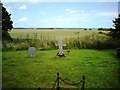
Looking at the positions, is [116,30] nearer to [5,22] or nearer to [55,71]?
[5,22]

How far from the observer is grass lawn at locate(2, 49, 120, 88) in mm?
11086

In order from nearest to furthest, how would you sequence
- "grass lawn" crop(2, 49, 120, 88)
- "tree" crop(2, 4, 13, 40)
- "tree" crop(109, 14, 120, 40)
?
"grass lawn" crop(2, 49, 120, 88) → "tree" crop(109, 14, 120, 40) → "tree" crop(2, 4, 13, 40)

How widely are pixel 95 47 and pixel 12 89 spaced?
50.1 feet

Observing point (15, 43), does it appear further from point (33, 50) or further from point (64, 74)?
point (64, 74)

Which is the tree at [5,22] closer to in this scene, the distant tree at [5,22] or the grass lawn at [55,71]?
the distant tree at [5,22]

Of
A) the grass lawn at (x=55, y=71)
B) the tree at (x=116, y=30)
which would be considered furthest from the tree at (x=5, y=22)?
the tree at (x=116, y=30)

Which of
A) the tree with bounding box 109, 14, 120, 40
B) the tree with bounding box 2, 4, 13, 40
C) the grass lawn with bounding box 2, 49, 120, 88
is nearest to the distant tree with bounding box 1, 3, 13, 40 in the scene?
the tree with bounding box 2, 4, 13, 40

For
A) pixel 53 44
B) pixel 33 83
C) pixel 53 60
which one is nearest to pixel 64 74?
pixel 33 83

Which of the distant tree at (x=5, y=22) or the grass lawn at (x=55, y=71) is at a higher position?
the distant tree at (x=5, y=22)

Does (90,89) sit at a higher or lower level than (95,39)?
lower

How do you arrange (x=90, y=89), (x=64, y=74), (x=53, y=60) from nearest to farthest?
(x=90, y=89)
(x=64, y=74)
(x=53, y=60)

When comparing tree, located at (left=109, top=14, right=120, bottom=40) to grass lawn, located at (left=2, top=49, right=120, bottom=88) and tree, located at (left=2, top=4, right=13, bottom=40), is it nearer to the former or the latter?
grass lawn, located at (left=2, top=49, right=120, bottom=88)

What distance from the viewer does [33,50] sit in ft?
59.8

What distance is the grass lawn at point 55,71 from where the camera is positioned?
11.1 meters
